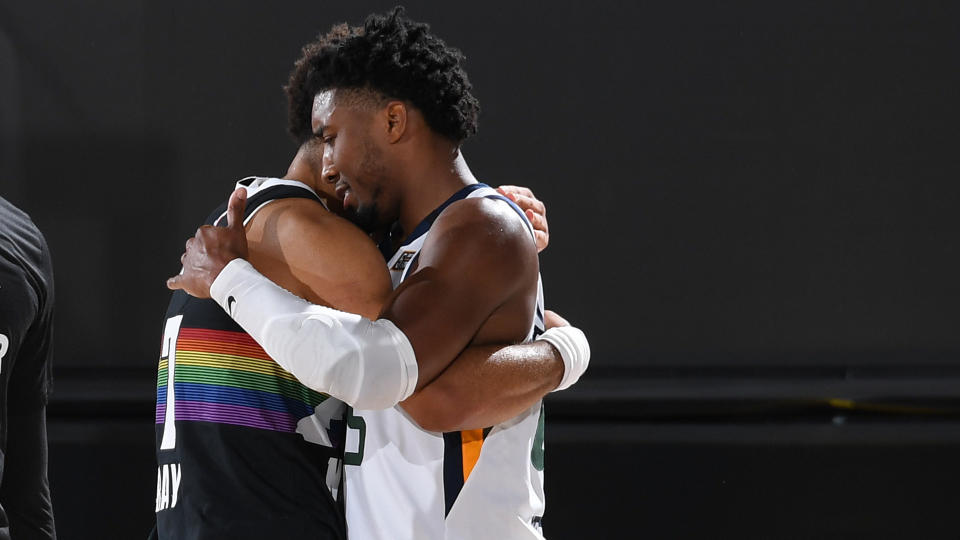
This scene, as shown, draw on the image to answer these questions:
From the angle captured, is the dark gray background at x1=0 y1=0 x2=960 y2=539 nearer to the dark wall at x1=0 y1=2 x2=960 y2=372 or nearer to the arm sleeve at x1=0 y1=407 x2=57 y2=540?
the dark wall at x1=0 y1=2 x2=960 y2=372

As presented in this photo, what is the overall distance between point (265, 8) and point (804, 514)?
2.24m

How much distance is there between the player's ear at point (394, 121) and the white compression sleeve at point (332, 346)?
1.07 ft

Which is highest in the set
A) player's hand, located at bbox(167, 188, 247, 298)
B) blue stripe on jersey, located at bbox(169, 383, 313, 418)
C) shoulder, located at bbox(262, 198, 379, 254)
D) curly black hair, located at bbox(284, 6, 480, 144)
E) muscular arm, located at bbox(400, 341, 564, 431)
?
curly black hair, located at bbox(284, 6, 480, 144)

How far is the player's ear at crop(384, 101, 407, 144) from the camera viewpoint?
1398 millimetres

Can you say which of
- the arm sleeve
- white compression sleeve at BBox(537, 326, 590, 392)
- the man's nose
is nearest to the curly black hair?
the man's nose

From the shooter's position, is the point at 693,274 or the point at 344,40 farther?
the point at 693,274

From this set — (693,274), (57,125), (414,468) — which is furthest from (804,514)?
(57,125)

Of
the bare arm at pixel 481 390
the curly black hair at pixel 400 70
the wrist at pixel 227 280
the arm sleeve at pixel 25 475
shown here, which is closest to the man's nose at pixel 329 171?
the curly black hair at pixel 400 70

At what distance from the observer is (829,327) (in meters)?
2.96

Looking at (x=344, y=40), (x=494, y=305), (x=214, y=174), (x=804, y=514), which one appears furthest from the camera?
(x=214, y=174)

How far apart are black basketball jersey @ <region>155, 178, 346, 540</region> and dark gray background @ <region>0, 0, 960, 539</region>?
5.37ft

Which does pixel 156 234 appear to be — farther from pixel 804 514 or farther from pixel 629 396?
pixel 804 514

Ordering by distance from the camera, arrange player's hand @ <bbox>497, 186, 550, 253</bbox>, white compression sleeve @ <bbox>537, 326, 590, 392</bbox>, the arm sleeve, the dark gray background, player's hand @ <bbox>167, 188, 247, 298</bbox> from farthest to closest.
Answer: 1. the dark gray background
2. player's hand @ <bbox>497, 186, 550, 253</bbox>
3. the arm sleeve
4. white compression sleeve @ <bbox>537, 326, 590, 392</bbox>
5. player's hand @ <bbox>167, 188, 247, 298</bbox>

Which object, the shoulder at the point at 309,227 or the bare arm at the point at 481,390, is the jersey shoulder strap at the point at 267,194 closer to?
the shoulder at the point at 309,227
